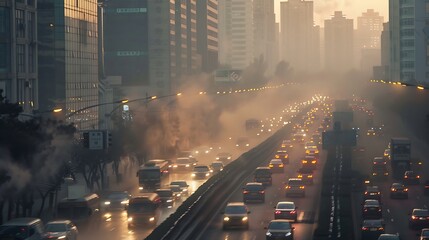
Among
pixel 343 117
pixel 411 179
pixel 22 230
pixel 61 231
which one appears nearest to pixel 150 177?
pixel 411 179

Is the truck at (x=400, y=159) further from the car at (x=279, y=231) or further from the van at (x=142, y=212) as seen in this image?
the car at (x=279, y=231)

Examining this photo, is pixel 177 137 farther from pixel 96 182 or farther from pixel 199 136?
pixel 96 182

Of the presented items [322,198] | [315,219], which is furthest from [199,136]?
[315,219]

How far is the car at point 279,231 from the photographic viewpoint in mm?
46625

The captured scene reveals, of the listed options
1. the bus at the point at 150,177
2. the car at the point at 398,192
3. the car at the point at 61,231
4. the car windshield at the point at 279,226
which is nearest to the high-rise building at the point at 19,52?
the bus at the point at 150,177

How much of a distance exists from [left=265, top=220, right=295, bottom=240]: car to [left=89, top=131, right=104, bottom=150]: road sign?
60.9 feet

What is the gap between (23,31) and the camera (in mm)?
84688

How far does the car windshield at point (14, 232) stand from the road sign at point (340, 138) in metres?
61.4

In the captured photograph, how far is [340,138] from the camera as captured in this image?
3905 inches

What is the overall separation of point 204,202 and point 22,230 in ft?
75.3

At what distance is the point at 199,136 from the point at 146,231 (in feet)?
281

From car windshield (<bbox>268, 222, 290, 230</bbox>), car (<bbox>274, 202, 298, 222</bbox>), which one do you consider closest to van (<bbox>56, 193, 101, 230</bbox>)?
car (<bbox>274, 202, 298, 222</bbox>)

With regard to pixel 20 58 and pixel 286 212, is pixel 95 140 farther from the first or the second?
pixel 20 58

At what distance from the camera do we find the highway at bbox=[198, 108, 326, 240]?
5134 centimetres
